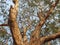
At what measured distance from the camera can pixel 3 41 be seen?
10008 mm

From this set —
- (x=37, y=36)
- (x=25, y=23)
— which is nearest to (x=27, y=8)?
(x=25, y=23)

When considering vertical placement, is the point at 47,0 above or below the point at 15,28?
below

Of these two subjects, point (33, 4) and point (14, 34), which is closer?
point (14, 34)

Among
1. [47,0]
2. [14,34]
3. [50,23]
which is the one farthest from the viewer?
[50,23]

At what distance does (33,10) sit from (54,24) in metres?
1.48

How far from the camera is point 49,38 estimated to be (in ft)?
16.3

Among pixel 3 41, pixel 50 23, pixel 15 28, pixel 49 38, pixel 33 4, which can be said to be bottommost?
pixel 3 41

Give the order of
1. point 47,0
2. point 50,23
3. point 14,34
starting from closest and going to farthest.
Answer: point 14,34
point 47,0
point 50,23

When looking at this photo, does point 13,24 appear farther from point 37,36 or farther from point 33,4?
point 33,4

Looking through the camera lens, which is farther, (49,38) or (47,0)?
(47,0)

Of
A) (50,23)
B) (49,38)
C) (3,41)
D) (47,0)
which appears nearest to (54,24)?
(50,23)

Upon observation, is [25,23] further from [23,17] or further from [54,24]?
[54,24]

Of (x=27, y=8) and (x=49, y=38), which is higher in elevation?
(x=49, y=38)

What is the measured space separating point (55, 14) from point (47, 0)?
0.99 m
